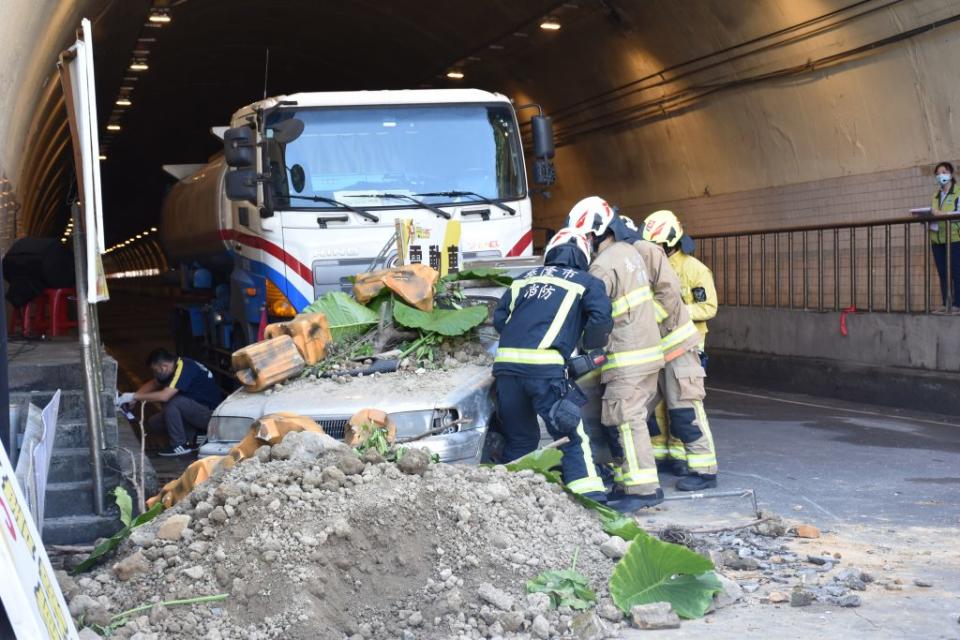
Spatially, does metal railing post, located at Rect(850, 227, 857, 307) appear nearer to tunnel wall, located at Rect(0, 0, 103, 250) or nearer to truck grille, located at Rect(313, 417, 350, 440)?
truck grille, located at Rect(313, 417, 350, 440)

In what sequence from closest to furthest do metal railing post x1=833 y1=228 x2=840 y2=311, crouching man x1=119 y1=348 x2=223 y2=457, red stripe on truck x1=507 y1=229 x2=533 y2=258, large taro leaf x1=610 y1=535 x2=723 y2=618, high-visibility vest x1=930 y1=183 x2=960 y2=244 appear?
large taro leaf x1=610 y1=535 x2=723 y2=618 → red stripe on truck x1=507 y1=229 x2=533 y2=258 → crouching man x1=119 y1=348 x2=223 y2=457 → high-visibility vest x1=930 y1=183 x2=960 y2=244 → metal railing post x1=833 y1=228 x2=840 y2=311

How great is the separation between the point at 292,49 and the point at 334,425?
21621mm

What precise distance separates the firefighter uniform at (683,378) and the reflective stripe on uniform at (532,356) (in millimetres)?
1233

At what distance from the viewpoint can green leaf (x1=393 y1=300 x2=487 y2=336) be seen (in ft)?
24.9

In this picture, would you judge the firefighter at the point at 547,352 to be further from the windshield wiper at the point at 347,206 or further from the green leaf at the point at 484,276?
the windshield wiper at the point at 347,206

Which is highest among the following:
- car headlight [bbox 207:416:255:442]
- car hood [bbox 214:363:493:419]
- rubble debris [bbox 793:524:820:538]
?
car hood [bbox 214:363:493:419]

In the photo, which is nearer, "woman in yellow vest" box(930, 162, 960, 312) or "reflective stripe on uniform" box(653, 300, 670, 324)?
"reflective stripe on uniform" box(653, 300, 670, 324)

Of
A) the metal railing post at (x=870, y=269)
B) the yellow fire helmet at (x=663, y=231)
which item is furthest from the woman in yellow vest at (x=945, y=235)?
the yellow fire helmet at (x=663, y=231)

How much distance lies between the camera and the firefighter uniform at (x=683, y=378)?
7.85 meters

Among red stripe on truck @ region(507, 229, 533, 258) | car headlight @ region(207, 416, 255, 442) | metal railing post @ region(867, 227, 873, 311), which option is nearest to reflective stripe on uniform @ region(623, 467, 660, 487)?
car headlight @ region(207, 416, 255, 442)

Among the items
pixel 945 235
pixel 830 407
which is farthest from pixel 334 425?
pixel 945 235

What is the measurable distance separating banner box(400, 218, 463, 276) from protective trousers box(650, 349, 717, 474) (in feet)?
7.03

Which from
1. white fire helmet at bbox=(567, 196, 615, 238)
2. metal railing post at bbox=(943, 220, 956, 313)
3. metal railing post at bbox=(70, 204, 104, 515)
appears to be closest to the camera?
metal railing post at bbox=(70, 204, 104, 515)

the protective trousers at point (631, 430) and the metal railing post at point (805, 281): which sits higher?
the metal railing post at point (805, 281)
